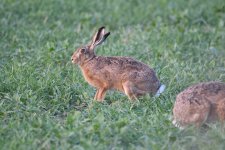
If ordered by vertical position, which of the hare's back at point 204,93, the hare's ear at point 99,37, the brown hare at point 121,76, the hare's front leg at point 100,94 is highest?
the hare's ear at point 99,37

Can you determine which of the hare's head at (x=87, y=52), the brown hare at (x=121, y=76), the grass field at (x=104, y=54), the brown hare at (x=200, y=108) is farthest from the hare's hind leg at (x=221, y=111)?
the hare's head at (x=87, y=52)

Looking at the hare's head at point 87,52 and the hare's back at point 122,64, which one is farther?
the hare's head at point 87,52

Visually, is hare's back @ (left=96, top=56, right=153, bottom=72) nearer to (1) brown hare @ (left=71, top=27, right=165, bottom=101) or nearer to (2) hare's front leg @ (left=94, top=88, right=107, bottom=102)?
(1) brown hare @ (left=71, top=27, right=165, bottom=101)

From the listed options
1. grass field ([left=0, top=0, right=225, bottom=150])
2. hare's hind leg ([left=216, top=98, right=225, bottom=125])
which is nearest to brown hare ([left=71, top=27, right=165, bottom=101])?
grass field ([left=0, top=0, right=225, bottom=150])

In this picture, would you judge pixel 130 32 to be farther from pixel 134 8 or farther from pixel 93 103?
pixel 93 103

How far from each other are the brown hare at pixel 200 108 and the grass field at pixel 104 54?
0.12 meters

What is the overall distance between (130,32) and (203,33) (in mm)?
1187

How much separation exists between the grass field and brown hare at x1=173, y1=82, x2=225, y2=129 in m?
0.12

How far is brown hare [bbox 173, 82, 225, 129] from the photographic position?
5.98 meters

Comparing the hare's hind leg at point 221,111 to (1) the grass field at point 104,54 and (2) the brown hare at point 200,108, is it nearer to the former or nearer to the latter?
(2) the brown hare at point 200,108

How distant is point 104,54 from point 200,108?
310 cm

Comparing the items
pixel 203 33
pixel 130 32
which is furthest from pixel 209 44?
pixel 130 32

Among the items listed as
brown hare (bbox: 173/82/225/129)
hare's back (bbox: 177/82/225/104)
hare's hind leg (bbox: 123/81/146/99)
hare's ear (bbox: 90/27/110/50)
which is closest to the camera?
brown hare (bbox: 173/82/225/129)

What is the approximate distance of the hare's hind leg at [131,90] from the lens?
7168 mm
